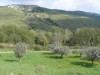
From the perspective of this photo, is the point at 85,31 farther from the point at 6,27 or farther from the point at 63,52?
the point at 63,52

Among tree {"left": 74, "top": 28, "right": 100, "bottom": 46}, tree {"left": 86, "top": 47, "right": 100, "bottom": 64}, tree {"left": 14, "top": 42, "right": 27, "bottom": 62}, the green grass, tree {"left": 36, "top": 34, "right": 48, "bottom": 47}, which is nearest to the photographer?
the green grass

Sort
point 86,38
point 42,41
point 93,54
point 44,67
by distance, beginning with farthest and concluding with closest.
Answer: point 86,38
point 42,41
point 93,54
point 44,67

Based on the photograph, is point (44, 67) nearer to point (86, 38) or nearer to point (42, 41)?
point (42, 41)

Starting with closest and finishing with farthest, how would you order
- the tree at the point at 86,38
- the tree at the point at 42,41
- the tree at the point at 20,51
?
1. the tree at the point at 20,51
2. the tree at the point at 42,41
3. the tree at the point at 86,38

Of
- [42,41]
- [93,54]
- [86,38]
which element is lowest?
[42,41]

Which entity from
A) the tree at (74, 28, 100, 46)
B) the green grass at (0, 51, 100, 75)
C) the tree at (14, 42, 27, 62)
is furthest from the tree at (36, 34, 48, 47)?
the tree at (14, 42, 27, 62)

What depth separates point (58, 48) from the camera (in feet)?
271

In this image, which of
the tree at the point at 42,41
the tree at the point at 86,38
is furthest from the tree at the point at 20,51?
the tree at the point at 86,38

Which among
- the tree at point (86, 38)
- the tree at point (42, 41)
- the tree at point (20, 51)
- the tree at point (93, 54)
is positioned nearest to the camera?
the tree at point (20, 51)

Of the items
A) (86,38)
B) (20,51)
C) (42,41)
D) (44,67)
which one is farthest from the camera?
(86,38)

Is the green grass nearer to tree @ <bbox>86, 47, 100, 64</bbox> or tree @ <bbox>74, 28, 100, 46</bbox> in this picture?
tree @ <bbox>86, 47, 100, 64</bbox>

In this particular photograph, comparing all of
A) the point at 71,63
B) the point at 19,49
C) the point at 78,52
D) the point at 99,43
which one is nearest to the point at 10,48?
the point at 78,52

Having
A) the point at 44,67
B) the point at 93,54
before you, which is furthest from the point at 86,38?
the point at 44,67

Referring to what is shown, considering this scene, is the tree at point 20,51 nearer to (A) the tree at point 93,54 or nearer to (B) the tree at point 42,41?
(A) the tree at point 93,54
